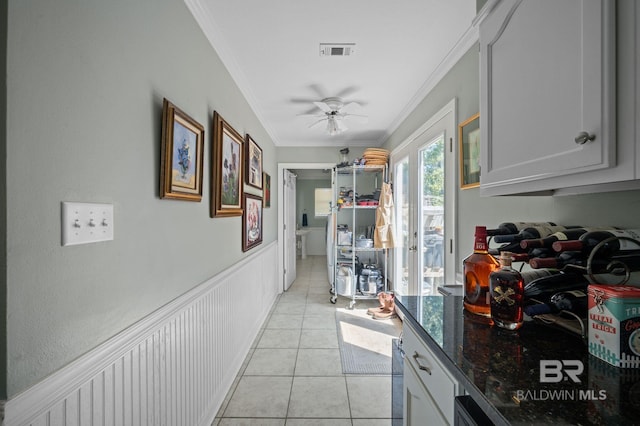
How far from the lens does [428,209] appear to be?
2.66 m

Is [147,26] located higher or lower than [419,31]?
lower


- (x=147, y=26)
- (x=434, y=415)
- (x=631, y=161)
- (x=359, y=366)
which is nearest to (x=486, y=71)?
(x=631, y=161)

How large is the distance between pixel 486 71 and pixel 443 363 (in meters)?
1.11

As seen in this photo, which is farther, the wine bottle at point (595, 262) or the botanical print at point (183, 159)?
the botanical print at point (183, 159)

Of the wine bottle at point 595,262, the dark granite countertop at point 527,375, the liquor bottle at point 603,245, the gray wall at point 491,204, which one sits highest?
the gray wall at point 491,204

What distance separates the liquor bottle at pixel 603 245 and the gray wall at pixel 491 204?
0.06 metres

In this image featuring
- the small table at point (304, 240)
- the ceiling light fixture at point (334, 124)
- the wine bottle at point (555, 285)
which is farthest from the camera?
the small table at point (304, 240)

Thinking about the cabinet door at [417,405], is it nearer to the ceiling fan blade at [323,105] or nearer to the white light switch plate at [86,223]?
the white light switch plate at [86,223]

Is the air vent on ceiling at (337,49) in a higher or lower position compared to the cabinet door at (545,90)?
higher

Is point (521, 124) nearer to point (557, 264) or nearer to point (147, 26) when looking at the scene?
point (557, 264)

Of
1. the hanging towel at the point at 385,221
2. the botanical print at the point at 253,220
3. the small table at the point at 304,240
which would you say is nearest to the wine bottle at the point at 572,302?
the botanical print at the point at 253,220

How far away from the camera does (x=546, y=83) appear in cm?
84

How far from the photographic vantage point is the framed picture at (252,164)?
2652 millimetres

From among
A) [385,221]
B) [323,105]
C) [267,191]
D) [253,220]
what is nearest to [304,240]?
[267,191]
